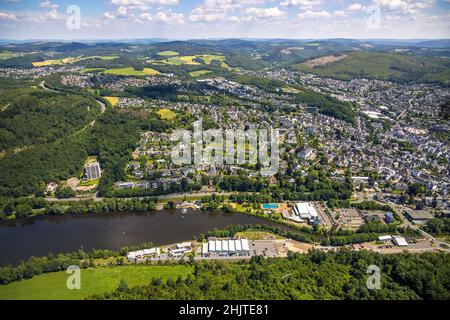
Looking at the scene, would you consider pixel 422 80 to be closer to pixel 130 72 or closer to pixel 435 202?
pixel 435 202

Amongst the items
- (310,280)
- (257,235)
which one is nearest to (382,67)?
(257,235)

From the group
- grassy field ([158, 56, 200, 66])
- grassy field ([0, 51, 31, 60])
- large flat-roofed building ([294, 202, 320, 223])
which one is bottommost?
large flat-roofed building ([294, 202, 320, 223])

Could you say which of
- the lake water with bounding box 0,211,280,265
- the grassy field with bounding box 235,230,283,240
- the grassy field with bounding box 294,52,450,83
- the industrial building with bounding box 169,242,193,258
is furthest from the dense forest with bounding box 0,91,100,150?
the grassy field with bounding box 294,52,450,83

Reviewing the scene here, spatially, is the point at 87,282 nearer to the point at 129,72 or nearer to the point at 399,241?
the point at 399,241

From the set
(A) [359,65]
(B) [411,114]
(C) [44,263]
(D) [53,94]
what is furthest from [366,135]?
(A) [359,65]

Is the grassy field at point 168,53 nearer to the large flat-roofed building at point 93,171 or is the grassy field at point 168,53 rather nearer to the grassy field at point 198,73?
the grassy field at point 198,73

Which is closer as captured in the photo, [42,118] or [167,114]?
[42,118]

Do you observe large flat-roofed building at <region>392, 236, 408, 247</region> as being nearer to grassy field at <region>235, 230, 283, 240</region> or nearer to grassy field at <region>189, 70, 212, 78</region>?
grassy field at <region>235, 230, 283, 240</region>
